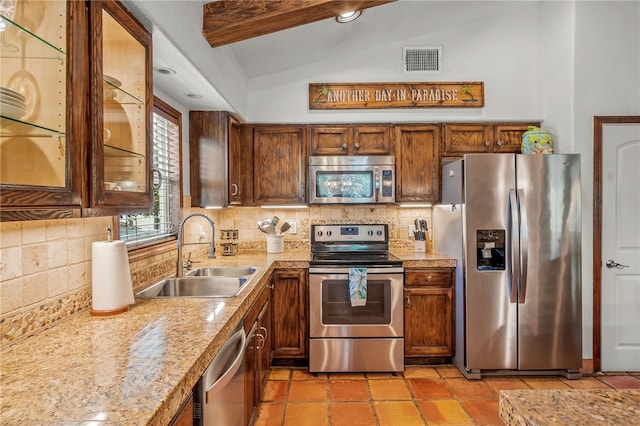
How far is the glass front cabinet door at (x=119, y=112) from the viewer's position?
3.67 ft

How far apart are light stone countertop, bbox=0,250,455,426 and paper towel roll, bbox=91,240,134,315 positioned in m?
0.05

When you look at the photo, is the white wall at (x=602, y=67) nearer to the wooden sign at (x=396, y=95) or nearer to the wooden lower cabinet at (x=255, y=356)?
the wooden sign at (x=396, y=95)

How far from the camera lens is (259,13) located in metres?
2.02

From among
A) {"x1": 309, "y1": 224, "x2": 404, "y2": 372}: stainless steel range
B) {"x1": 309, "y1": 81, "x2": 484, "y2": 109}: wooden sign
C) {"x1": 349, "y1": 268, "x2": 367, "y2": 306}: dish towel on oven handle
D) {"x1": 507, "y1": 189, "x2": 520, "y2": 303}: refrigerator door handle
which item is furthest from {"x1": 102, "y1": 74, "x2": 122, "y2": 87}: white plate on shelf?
{"x1": 507, "y1": 189, "x2": 520, "y2": 303}: refrigerator door handle

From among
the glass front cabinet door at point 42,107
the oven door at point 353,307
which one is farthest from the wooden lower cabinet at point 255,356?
the glass front cabinet door at point 42,107

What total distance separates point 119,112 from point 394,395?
2.47 metres

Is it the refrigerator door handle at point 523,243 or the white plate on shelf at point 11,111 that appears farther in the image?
the refrigerator door handle at point 523,243

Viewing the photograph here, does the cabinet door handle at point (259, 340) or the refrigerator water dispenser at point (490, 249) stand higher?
the refrigerator water dispenser at point (490, 249)

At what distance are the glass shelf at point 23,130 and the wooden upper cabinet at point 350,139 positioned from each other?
2.35 metres

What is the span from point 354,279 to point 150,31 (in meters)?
2.08

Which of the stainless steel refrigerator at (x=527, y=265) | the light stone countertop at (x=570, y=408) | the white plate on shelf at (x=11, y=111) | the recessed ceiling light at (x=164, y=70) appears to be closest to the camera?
the light stone countertop at (x=570, y=408)

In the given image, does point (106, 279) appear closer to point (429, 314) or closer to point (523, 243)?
point (429, 314)

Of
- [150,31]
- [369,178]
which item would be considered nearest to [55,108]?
[150,31]

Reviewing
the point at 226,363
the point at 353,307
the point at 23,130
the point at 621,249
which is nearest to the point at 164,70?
the point at 23,130
